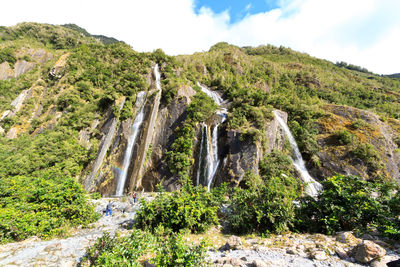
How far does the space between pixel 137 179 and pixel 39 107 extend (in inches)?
930

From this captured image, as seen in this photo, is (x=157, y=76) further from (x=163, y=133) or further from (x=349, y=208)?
(x=349, y=208)

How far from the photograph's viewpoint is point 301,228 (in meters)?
5.80

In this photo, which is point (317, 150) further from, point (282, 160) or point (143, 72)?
point (143, 72)

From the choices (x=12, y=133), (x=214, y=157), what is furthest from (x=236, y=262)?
(x=12, y=133)

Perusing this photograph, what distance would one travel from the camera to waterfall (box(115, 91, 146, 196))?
15.8 metres

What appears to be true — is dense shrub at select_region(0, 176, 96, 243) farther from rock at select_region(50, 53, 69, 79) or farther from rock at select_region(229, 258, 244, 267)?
rock at select_region(50, 53, 69, 79)

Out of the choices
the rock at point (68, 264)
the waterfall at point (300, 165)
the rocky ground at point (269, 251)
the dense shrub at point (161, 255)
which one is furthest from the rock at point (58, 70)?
the waterfall at point (300, 165)

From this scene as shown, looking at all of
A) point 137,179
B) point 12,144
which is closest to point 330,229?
point 137,179

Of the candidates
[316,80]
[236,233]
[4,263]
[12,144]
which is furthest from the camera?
[316,80]

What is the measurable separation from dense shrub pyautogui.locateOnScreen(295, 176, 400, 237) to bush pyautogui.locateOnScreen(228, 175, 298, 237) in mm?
709

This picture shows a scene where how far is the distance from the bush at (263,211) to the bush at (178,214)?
3.65ft

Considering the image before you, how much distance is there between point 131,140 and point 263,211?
53.5ft

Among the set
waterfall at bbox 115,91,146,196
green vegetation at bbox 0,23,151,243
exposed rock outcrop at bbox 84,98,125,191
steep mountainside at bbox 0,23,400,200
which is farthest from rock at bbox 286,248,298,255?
exposed rock outcrop at bbox 84,98,125,191

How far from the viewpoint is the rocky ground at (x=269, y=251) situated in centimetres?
353
